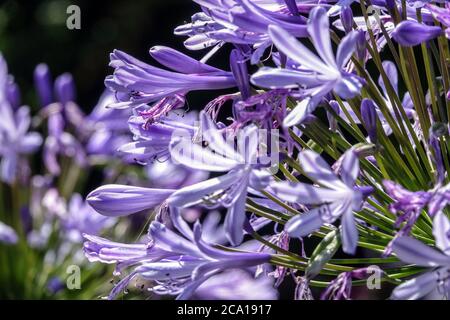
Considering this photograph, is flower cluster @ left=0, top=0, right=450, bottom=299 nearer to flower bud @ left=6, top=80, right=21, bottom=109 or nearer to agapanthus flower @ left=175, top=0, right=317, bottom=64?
agapanthus flower @ left=175, top=0, right=317, bottom=64

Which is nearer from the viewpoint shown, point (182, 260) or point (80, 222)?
point (182, 260)

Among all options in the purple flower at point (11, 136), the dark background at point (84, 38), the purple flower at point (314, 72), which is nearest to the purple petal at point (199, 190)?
the purple flower at point (314, 72)

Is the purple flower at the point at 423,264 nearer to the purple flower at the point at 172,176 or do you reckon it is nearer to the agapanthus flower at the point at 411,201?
the agapanthus flower at the point at 411,201

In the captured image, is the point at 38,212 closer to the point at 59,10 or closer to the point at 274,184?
the point at 274,184

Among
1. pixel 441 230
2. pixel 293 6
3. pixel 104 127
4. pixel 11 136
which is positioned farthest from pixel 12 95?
pixel 441 230

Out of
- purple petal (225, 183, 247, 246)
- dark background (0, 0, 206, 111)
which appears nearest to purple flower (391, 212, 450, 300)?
purple petal (225, 183, 247, 246)

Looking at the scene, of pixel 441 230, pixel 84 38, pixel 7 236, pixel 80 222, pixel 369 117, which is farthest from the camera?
pixel 84 38

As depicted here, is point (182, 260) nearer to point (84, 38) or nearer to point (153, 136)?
point (153, 136)
